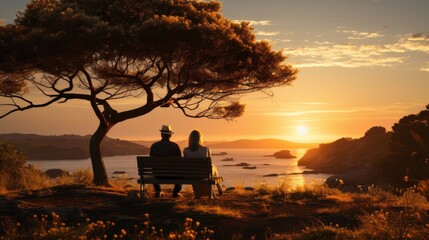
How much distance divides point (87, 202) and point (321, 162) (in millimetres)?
137016

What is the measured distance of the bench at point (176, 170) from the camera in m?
11.2

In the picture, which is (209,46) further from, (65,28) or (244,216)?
(244,216)

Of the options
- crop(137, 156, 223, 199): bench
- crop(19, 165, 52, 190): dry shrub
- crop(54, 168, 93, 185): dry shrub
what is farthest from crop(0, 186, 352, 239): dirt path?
crop(54, 168, 93, 185): dry shrub

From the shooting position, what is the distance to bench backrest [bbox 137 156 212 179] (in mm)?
11232

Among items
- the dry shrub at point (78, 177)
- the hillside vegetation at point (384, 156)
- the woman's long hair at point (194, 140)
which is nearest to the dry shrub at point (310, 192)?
the hillside vegetation at point (384, 156)

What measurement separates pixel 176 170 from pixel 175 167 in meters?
0.08

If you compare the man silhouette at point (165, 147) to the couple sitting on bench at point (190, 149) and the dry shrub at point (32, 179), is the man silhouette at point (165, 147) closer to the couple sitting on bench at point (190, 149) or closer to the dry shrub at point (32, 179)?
the couple sitting on bench at point (190, 149)

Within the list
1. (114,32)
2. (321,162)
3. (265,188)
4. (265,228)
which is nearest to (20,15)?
(114,32)

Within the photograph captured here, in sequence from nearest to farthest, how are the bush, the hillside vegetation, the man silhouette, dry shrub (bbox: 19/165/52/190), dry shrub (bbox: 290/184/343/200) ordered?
the man silhouette, dry shrub (bbox: 290/184/343/200), dry shrub (bbox: 19/165/52/190), the bush, the hillside vegetation

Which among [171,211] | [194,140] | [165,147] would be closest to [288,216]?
[171,211]

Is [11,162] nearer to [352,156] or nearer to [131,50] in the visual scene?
[131,50]

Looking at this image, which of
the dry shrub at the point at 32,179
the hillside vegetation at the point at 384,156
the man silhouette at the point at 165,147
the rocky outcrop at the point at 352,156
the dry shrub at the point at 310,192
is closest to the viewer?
the man silhouette at the point at 165,147

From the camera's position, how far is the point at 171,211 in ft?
32.8

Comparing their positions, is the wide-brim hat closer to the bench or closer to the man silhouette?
the man silhouette
